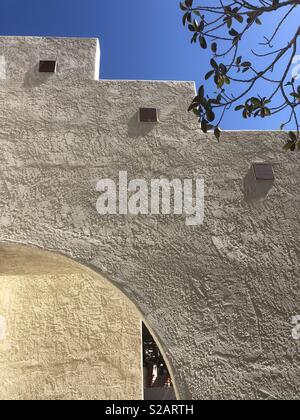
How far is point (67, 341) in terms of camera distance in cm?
406

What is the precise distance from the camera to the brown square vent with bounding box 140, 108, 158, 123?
241 centimetres

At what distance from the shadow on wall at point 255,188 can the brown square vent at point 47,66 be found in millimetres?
1346

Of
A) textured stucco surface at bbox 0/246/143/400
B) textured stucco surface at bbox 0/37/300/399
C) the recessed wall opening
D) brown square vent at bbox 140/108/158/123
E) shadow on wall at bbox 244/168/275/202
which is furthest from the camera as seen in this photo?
the recessed wall opening

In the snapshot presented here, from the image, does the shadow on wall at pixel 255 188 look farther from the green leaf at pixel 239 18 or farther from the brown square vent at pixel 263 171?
the green leaf at pixel 239 18

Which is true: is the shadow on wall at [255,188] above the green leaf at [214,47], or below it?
below

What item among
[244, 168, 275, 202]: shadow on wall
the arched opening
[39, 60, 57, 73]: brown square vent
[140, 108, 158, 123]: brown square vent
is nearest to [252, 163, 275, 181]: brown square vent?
[244, 168, 275, 202]: shadow on wall

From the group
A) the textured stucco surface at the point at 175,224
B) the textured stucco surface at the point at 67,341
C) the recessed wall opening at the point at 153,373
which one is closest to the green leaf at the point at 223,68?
the textured stucco surface at the point at 175,224

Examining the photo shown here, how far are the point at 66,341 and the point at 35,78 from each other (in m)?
2.63

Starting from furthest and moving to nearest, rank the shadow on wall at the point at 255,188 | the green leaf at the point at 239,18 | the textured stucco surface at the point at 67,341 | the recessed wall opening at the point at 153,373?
the recessed wall opening at the point at 153,373, the textured stucco surface at the point at 67,341, the shadow on wall at the point at 255,188, the green leaf at the point at 239,18

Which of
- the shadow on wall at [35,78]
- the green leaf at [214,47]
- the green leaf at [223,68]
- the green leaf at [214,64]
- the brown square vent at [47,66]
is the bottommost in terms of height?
the green leaf at [223,68]

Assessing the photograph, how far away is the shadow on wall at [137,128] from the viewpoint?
2371 mm

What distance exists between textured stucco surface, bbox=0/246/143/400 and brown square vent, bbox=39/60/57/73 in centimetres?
200

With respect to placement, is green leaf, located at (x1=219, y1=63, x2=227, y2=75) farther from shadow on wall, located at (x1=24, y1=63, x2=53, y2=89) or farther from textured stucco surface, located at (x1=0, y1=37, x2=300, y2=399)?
shadow on wall, located at (x1=24, y1=63, x2=53, y2=89)

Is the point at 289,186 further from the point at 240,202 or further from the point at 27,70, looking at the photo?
the point at 27,70
